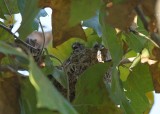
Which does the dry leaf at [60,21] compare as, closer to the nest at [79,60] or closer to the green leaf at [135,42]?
the green leaf at [135,42]

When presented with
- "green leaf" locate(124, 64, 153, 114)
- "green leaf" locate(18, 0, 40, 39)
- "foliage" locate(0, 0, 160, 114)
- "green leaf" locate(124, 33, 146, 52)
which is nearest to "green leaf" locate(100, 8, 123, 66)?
"foliage" locate(0, 0, 160, 114)

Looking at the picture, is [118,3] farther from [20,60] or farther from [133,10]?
[20,60]

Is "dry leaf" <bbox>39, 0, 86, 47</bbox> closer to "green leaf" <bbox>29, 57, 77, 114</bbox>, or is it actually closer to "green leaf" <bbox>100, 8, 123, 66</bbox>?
"green leaf" <bbox>100, 8, 123, 66</bbox>

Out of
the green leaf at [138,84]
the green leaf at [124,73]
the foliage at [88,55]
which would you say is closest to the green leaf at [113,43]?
the foliage at [88,55]


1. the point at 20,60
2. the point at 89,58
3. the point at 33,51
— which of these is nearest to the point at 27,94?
the point at 20,60

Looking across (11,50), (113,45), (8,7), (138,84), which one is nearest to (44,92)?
(11,50)

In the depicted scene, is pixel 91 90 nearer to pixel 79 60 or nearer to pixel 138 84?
pixel 138 84
